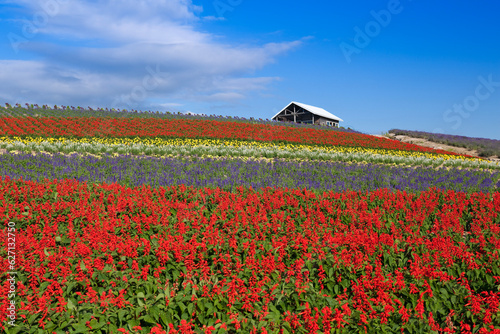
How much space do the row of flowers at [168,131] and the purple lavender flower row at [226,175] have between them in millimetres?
9943

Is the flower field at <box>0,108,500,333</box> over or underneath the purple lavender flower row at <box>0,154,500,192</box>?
underneath

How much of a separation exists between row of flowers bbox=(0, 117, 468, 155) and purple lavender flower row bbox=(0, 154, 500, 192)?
9943 millimetres

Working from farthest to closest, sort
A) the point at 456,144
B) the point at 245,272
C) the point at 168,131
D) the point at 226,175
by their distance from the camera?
the point at 456,144 < the point at 168,131 < the point at 226,175 < the point at 245,272

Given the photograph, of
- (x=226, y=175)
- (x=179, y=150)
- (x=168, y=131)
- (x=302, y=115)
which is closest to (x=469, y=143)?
(x=302, y=115)

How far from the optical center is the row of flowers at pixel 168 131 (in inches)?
905

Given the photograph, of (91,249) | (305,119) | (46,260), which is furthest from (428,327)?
(305,119)

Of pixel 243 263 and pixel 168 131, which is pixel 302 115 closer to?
pixel 168 131

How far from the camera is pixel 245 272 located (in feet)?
13.4

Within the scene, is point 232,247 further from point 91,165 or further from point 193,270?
point 91,165

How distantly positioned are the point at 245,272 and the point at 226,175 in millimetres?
7761

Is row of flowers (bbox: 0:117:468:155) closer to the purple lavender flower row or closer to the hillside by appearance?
the hillside

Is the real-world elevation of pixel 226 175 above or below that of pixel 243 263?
above

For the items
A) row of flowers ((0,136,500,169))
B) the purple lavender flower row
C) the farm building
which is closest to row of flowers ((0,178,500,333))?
the purple lavender flower row

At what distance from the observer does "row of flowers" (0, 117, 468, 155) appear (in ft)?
75.4
